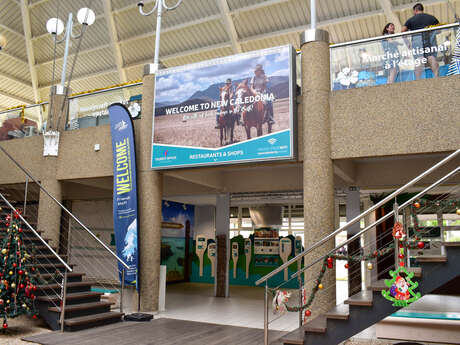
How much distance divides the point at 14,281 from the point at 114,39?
1447cm

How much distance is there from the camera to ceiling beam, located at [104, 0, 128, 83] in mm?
18122

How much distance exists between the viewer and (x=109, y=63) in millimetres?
20016

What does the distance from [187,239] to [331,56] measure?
348 inches

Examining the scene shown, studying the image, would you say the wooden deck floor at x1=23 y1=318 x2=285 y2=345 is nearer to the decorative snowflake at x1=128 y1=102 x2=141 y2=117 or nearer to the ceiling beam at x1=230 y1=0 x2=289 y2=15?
Result: the decorative snowflake at x1=128 y1=102 x2=141 y2=117

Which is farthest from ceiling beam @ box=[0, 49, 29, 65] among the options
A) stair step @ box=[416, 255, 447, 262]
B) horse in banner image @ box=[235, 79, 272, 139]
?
stair step @ box=[416, 255, 447, 262]

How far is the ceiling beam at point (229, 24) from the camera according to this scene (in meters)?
16.5

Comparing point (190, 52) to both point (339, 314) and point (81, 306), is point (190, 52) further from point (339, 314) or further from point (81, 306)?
point (339, 314)

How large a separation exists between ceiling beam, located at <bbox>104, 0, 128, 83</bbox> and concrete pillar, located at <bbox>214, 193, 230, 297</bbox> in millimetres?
10347

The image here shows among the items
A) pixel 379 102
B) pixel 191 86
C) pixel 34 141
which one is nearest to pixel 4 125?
pixel 34 141

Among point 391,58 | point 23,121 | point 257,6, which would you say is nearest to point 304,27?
point 257,6

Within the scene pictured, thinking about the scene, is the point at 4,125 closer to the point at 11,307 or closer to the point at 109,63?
the point at 11,307

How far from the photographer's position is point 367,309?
4.58 meters

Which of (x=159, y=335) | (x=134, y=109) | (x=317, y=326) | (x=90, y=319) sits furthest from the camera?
(x=134, y=109)

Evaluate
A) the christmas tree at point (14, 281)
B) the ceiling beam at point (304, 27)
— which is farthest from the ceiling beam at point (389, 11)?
the christmas tree at point (14, 281)
